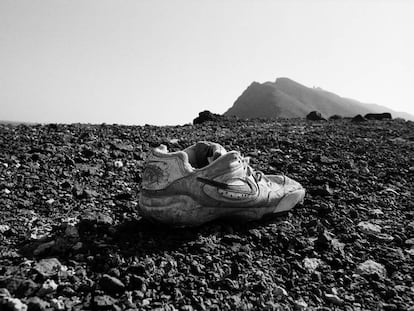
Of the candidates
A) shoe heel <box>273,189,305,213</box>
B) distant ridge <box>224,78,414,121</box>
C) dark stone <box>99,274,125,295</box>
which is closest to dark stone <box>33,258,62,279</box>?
dark stone <box>99,274,125,295</box>

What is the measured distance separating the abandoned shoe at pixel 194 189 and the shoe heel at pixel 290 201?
46cm

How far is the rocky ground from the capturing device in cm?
233

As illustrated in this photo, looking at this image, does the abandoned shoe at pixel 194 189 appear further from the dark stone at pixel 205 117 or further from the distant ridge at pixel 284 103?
the distant ridge at pixel 284 103

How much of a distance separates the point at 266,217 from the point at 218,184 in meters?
0.95

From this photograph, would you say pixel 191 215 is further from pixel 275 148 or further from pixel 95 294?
pixel 275 148

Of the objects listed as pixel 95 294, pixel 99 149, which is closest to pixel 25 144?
pixel 99 149

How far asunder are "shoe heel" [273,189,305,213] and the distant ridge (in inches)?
2052

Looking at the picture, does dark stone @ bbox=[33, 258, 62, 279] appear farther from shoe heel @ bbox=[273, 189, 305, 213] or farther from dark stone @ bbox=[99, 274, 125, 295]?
shoe heel @ bbox=[273, 189, 305, 213]

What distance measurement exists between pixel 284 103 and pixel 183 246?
231 ft

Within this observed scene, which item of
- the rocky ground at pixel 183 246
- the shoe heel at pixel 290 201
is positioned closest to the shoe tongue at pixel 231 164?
the rocky ground at pixel 183 246

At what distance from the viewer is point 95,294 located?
7.33ft

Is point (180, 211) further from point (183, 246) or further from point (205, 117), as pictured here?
point (205, 117)

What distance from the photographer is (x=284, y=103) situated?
2761 inches

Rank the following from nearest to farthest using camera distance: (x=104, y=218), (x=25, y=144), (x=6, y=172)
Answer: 1. (x=104, y=218)
2. (x=6, y=172)
3. (x=25, y=144)
